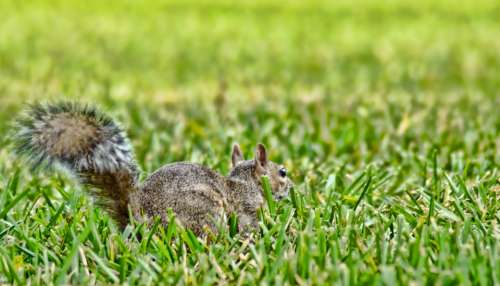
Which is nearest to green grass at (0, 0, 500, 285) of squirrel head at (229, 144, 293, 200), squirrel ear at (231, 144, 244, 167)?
squirrel head at (229, 144, 293, 200)

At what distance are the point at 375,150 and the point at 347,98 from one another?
2179mm

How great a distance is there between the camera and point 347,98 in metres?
7.75

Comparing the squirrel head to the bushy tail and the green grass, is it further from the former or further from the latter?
the bushy tail

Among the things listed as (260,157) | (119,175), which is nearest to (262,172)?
(260,157)

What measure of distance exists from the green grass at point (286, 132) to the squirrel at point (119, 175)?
0.33 feet

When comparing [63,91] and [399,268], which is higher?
[63,91]

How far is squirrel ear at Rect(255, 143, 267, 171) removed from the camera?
4125mm

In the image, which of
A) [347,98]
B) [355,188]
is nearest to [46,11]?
[347,98]

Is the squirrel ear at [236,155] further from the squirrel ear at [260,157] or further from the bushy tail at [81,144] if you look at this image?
the bushy tail at [81,144]

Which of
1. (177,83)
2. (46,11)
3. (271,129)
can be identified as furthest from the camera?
(46,11)

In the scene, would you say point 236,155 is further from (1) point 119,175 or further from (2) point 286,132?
(2) point 286,132

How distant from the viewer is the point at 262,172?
412cm

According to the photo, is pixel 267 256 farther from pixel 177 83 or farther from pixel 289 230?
pixel 177 83

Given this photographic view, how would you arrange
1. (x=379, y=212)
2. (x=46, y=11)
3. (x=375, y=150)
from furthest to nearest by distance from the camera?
(x=46, y=11)
(x=375, y=150)
(x=379, y=212)
